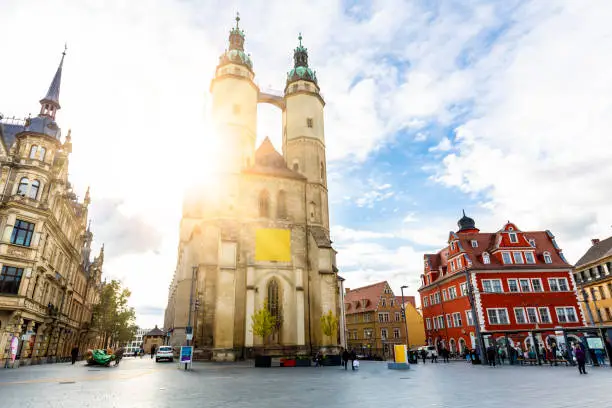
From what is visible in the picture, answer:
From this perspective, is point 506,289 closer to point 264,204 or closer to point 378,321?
point 378,321

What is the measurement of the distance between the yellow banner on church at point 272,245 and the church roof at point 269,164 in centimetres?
654

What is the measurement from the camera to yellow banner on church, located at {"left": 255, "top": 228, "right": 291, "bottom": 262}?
3494 cm

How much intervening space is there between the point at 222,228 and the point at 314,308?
1178 cm

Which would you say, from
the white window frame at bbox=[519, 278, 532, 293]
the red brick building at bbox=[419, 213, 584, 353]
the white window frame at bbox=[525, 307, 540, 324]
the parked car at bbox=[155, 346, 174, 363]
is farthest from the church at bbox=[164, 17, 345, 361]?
the white window frame at bbox=[519, 278, 532, 293]

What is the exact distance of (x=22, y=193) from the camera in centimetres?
2659

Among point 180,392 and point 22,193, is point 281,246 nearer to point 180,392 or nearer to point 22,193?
point 22,193

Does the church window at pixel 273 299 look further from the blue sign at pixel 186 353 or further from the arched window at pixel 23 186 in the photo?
the arched window at pixel 23 186

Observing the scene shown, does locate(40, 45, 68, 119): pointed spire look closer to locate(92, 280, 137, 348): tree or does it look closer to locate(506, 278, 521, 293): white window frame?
locate(92, 280, 137, 348): tree

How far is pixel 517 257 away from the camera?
4347 cm

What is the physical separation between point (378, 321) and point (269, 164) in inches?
1468

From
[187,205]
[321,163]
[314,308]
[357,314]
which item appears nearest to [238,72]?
[321,163]

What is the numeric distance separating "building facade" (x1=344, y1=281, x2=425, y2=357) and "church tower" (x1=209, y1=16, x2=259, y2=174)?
3967cm

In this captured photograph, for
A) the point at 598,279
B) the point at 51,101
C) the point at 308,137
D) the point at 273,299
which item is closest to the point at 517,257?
the point at 598,279

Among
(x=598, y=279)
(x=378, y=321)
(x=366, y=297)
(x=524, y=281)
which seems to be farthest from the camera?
(x=366, y=297)
